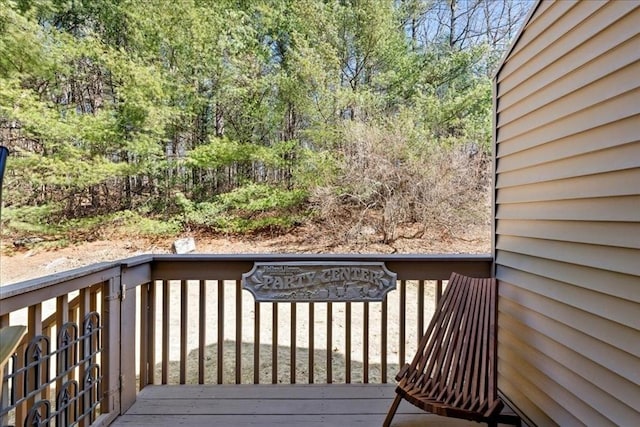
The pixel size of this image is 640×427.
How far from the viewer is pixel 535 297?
2047mm

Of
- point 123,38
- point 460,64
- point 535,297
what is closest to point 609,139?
point 535,297

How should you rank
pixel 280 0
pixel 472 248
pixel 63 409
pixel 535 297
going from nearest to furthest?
pixel 63 409, pixel 535 297, pixel 472 248, pixel 280 0

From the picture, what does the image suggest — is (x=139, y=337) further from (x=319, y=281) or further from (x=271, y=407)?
(x=319, y=281)

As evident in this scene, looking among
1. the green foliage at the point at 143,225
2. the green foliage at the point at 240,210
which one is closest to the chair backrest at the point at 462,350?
the green foliage at the point at 240,210

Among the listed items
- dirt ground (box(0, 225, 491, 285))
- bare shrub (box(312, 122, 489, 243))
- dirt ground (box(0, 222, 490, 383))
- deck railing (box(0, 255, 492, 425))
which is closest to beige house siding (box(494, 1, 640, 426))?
deck railing (box(0, 255, 492, 425))

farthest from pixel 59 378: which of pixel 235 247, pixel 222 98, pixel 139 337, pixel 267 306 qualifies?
pixel 222 98

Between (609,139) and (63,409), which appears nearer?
(609,139)

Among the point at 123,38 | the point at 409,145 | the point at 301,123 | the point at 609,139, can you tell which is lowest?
the point at 609,139

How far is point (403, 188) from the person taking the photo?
6.98m

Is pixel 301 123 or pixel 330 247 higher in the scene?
pixel 301 123

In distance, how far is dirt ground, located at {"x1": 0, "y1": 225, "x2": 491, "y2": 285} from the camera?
22.9 feet

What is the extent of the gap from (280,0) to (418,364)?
8.86 meters

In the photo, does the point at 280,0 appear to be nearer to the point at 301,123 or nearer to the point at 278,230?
the point at 301,123

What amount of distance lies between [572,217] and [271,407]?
1.91 meters
